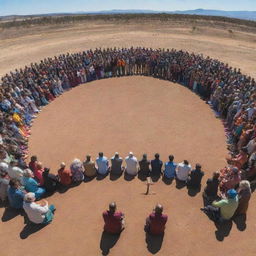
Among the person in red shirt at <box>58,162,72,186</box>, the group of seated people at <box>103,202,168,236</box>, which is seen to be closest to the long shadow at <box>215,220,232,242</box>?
the group of seated people at <box>103,202,168,236</box>

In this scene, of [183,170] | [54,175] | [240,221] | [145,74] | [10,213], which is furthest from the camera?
[145,74]

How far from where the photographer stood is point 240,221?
348 inches

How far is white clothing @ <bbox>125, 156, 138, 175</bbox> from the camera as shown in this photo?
428 inches

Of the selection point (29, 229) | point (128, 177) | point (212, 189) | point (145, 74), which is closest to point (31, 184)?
point (29, 229)

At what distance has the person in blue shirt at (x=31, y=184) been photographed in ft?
31.6

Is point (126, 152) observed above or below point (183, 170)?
below

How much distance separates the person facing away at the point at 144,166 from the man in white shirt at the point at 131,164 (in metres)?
0.22

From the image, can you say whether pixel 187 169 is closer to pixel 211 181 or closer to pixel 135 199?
pixel 211 181

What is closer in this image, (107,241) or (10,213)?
(107,241)

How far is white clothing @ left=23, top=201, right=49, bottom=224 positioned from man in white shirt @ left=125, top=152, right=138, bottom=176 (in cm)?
367

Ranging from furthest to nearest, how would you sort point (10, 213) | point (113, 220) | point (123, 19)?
1. point (123, 19)
2. point (10, 213)
3. point (113, 220)

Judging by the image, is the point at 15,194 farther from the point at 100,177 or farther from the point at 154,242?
the point at 154,242

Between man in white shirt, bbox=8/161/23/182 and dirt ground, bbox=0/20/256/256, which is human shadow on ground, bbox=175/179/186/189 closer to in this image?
dirt ground, bbox=0/20/256/256

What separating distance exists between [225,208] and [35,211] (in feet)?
20.4
